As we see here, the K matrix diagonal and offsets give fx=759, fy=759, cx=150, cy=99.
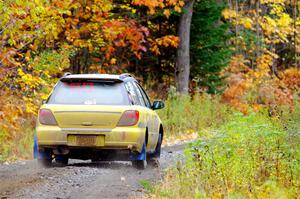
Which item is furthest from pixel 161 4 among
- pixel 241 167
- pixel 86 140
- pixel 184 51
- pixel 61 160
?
pixel 241 167

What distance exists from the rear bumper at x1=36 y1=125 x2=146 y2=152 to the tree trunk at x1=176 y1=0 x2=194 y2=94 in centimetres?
1517

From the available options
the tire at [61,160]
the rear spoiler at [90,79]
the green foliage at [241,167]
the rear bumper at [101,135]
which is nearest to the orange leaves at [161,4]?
the tire at [61,160]

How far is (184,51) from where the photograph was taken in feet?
91.2

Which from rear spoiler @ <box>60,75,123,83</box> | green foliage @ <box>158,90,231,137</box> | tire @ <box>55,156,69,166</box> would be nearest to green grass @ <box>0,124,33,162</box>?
tire @ <box>55,156,69,166</box>

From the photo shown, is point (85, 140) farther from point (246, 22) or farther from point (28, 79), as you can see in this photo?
point (246, 22)

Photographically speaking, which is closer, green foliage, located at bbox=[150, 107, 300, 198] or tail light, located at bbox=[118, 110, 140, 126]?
green foliage, located at bbox=[150, 107, 300, 198]

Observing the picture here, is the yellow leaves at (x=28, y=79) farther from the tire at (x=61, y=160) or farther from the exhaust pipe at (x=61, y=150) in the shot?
the exhaust pipe at (x=61, y=150)

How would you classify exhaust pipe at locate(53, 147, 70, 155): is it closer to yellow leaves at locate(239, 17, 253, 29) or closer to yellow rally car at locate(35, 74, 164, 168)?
yellow rally car at locate(35, 74, 164, 168)

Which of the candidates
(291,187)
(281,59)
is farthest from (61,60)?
(281,59)

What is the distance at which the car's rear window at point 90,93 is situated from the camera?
41.3 feet

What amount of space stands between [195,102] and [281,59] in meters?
19.7

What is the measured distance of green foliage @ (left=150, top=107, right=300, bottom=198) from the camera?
875 centimetres

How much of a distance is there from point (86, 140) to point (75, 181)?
140 cm

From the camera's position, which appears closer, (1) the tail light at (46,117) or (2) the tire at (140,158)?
(1) the tail light at (46,117)
